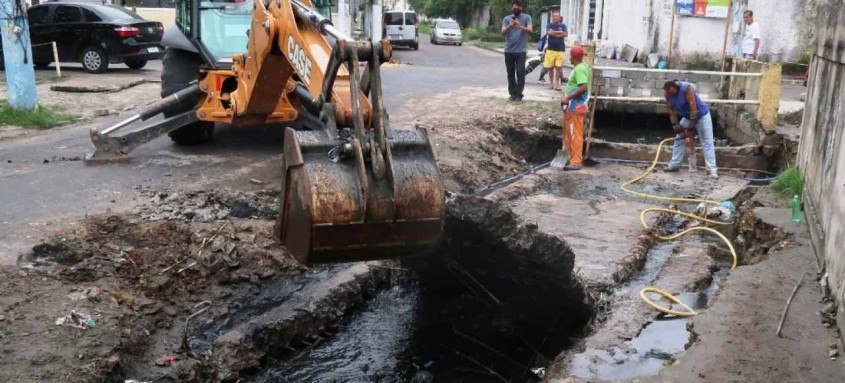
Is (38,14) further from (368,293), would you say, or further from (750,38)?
(750,38)

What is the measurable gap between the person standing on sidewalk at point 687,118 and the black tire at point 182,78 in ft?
20.1

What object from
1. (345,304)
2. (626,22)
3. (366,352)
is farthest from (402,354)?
(626,22)

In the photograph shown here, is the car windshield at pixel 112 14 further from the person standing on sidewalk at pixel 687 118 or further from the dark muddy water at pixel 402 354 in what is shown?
the dark muddy water at pixel 402 354

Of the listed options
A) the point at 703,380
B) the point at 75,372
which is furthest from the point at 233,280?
the point at 703,380

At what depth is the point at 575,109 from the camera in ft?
34.4

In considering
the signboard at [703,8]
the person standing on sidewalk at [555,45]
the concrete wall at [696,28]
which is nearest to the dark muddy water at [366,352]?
the person standing on sidewalk at [555,45]

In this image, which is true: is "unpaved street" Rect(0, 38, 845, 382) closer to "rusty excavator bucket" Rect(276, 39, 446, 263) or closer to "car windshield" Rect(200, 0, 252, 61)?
"rusty excavator bucket" Rect(276, 39, 446, 263)

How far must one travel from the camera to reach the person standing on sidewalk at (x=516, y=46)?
13648mm

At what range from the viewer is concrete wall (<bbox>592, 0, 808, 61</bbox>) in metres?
18.5

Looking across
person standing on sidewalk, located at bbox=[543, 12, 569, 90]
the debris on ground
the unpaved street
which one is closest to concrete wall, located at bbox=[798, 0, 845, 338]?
the unpaved street

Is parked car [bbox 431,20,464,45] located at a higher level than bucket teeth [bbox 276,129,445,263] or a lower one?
higher

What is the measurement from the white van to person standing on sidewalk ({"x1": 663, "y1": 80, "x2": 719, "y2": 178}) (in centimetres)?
2180

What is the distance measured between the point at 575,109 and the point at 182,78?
5.24 meters

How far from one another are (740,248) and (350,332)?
4.14 metres
